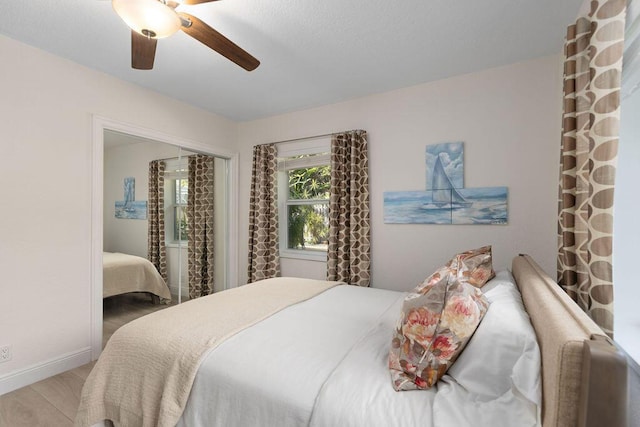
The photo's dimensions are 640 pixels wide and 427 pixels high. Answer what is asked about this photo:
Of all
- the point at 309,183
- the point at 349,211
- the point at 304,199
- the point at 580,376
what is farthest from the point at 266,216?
the point at 580,376

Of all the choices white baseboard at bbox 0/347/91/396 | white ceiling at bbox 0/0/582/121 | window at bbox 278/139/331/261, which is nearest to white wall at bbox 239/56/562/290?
white ceiling at bbox 0/0/582/121

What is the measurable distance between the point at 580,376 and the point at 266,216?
3363mm

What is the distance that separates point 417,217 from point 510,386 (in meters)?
2.05

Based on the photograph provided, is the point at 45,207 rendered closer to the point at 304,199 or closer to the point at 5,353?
the point at 5,353

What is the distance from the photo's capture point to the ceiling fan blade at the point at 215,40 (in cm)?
154

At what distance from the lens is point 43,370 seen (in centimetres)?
229

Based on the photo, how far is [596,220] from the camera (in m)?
1.33

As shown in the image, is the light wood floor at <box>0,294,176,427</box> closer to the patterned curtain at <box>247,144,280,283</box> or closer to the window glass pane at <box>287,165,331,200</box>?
the patterned curtain at <box>247,144,280,283</box>

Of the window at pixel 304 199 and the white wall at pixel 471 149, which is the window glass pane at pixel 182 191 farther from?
the white wall at pixel 471 149

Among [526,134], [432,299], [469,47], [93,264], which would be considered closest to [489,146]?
[526,134]

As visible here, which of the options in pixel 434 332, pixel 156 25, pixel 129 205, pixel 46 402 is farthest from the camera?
pixel 129 205

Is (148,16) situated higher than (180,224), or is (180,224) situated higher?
(148,16)

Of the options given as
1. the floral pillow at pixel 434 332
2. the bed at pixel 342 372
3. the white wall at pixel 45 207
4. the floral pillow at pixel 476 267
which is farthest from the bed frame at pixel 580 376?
the white wall at pixel 45 207

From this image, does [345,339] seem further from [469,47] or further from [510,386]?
[469,47]
